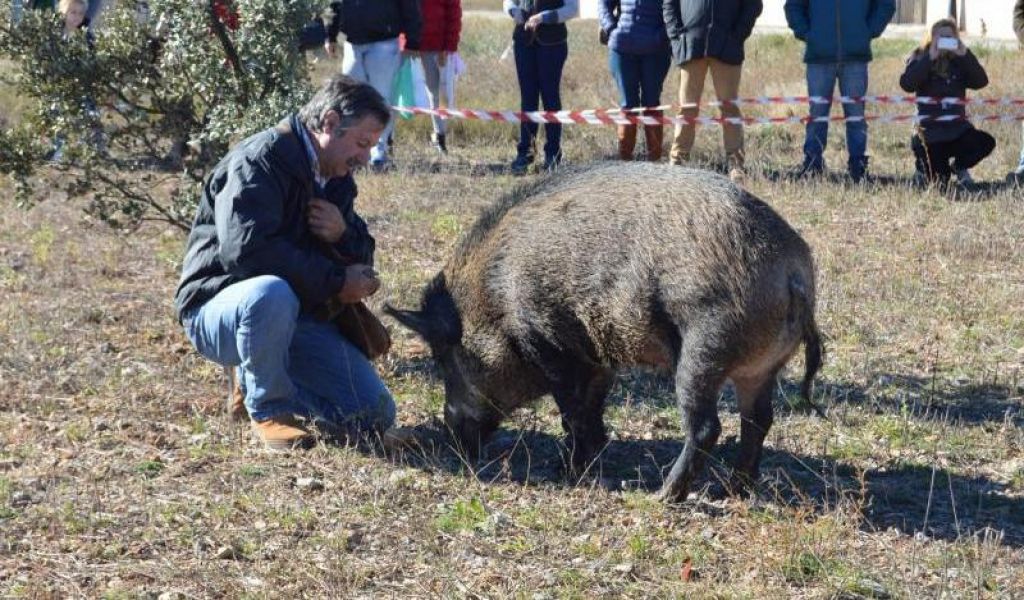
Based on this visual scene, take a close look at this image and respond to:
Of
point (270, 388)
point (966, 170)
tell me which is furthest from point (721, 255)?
point (966, 170)

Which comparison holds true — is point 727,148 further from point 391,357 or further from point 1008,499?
point 1008,499

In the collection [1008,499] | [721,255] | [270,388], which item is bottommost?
[1008,499]

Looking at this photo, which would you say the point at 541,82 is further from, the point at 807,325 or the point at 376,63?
the point at 807,325

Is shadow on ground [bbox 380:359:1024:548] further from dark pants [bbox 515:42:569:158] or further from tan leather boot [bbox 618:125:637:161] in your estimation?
dark pants [bbox 515:42:569:158]

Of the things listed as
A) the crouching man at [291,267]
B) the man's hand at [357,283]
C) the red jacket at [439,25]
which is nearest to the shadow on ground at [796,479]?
the crouching man at [291,267]

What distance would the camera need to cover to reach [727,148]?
12375 mm

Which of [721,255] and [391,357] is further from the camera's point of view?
[391,357]

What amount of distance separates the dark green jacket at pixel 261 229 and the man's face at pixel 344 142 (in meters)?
0.08

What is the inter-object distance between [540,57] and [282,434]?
735cm

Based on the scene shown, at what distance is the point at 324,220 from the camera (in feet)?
19.5

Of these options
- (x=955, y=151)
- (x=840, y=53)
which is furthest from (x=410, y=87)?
(x=955, y=151)

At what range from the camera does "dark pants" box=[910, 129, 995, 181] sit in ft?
37.8

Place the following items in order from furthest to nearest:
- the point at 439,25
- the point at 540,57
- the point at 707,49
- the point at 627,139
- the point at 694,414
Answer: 1. the point at 439,25
2. the point at 540,57
3. the point at 627,139
4. the point at 707,49
5. the point at 694,414

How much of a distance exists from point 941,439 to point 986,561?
1.44 m
